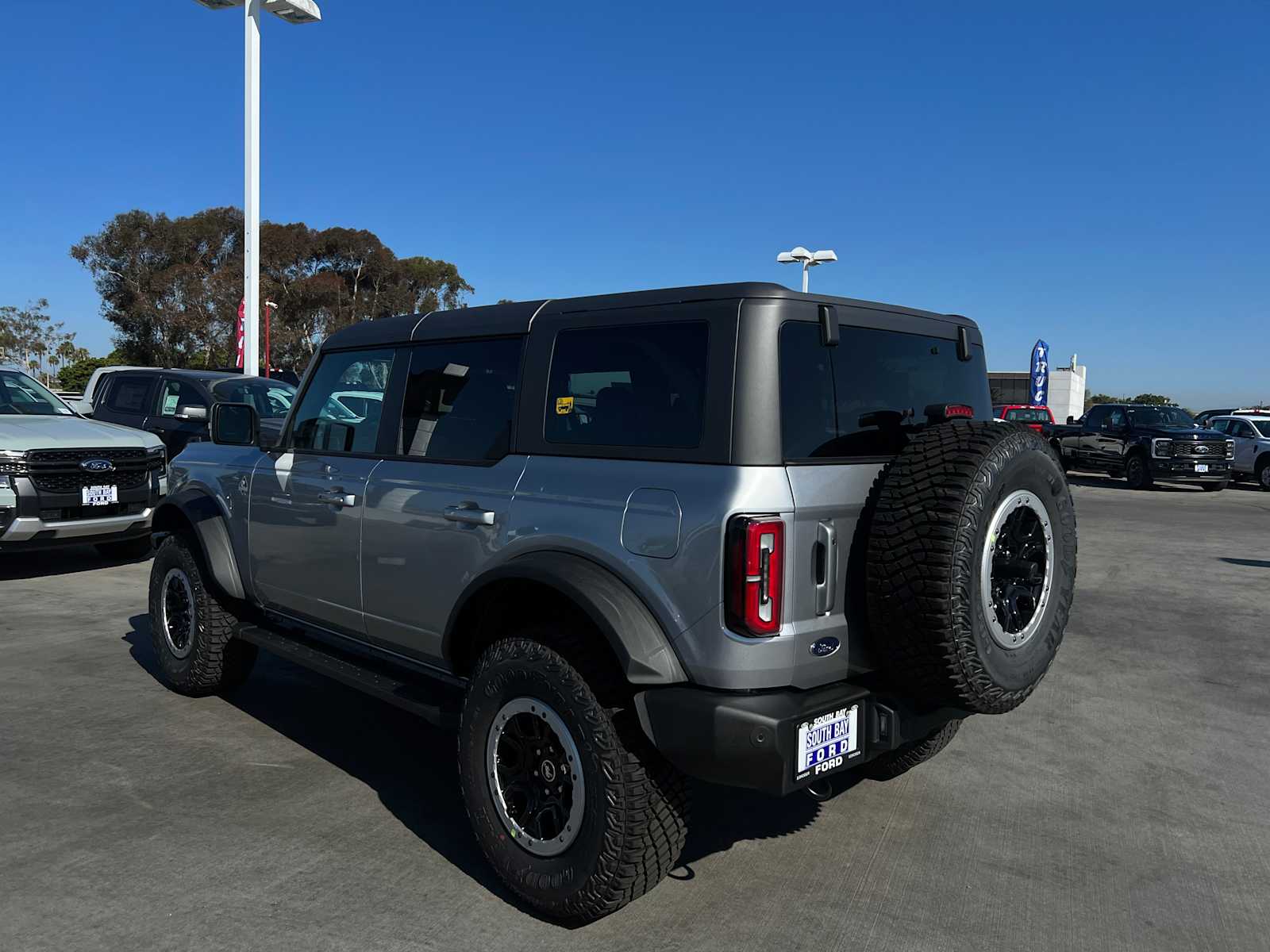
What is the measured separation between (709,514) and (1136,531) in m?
12.5

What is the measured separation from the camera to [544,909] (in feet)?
10.2

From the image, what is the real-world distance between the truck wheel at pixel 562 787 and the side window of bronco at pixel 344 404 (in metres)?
1.37

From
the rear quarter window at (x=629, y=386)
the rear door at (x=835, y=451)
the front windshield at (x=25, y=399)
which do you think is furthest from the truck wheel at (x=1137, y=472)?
the rear quarter window at (x=629, y=386)

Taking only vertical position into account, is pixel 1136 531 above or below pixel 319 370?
below

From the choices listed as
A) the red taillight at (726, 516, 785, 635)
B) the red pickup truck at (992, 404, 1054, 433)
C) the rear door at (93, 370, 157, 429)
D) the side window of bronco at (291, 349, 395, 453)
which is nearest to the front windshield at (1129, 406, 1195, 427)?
the red pickup truck at (992, 404, 1054, 433)

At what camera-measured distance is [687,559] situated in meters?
2.83

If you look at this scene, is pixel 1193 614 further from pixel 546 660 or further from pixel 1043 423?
pixel 1043 423

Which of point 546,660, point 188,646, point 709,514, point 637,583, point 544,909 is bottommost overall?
point 544,909

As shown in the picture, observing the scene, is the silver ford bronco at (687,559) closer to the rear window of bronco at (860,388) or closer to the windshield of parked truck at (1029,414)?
the rear window of bronco at (860,388)

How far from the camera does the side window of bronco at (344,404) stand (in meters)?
4.23

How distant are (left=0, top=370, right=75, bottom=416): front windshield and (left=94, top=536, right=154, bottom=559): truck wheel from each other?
4.63 feet

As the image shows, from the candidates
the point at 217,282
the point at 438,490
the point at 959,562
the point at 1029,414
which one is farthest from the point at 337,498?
the point at 217,282

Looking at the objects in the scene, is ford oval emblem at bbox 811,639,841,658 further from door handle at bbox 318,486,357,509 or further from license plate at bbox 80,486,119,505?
license plate at bbox 80,486,119,505

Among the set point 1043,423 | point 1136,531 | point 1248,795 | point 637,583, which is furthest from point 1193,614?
point 1043,423
